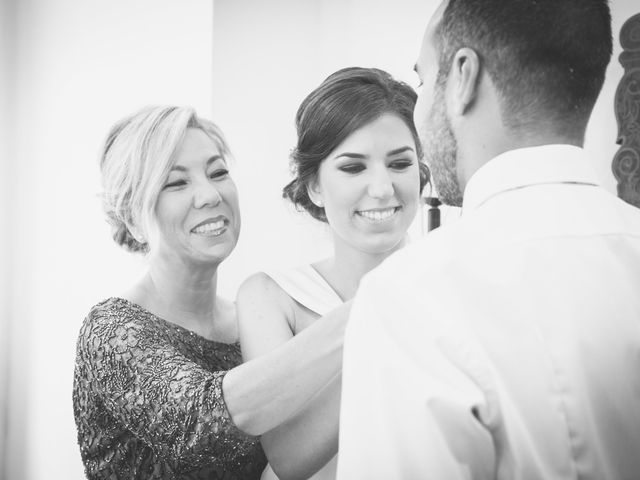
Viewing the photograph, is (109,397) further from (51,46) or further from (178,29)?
(51,46)

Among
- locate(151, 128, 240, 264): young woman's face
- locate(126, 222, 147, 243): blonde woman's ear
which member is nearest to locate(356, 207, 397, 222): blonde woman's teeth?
locate(151, 128, 240, 264): young woman's face

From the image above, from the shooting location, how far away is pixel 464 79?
2.76ft

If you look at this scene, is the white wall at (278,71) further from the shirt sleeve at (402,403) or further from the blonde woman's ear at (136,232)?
the shirt sleeve at (402,403)

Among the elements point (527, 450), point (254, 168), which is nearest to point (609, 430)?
point (527, 450)

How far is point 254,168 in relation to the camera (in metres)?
3.14

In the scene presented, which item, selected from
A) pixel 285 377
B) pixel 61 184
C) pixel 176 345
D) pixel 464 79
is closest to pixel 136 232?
pixel 176 345

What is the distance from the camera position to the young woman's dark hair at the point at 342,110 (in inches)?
61.1

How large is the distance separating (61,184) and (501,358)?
318 centimetres

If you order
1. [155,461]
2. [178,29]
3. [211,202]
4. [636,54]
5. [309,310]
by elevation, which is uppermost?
[178,29]

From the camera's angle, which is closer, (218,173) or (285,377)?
(285,377)

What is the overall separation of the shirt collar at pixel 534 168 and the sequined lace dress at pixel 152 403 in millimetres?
734

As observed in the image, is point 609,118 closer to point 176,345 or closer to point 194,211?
point 194,211

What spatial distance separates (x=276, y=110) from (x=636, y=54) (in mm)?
1651

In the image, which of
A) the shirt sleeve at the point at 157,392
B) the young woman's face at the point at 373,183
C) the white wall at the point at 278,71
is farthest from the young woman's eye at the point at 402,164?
the white wall at the point at 278,71
